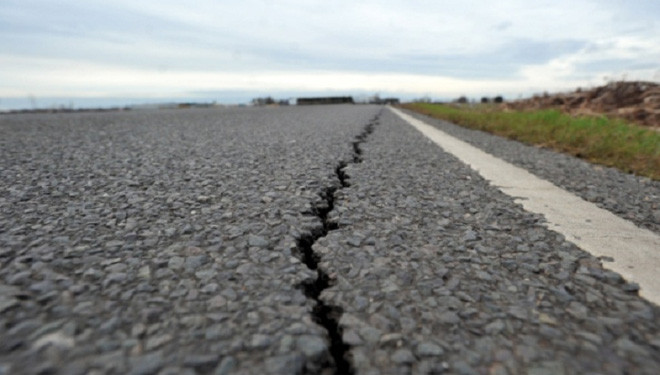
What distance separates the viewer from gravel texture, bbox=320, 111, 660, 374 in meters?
0.88

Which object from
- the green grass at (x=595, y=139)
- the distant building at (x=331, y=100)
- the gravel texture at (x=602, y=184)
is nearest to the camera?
the gravel texture at (x=602, y=184)

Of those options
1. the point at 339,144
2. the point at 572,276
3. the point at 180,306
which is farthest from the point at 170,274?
the point at 339,144

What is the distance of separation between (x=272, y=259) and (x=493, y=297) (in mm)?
706

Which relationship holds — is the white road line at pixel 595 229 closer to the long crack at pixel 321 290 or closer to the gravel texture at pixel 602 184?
the gravel texture at pixel 602 184

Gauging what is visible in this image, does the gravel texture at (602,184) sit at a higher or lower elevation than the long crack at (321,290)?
lower

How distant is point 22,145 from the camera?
392 centimetres

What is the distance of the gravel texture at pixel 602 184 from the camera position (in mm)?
2189

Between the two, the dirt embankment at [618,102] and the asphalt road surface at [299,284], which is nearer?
the asphalt road surface at [299,284]

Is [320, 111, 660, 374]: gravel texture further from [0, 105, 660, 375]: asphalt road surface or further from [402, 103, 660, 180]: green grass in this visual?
[402, 103, 660, 180]: green grass

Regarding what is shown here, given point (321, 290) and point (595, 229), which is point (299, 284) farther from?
point (595, 229)

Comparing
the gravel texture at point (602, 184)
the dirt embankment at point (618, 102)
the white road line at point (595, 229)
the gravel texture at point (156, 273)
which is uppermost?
the dirt embankment at point (618, 102)

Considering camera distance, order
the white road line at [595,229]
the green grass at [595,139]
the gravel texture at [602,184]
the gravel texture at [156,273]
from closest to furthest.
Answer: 1. the gravel texture at [156,273]
2. the white road line at [595,229]
3. the gravel texture at [602,184]
4. the green grass at [595,139]

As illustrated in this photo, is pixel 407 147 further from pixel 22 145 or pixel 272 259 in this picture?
pixel 22 145

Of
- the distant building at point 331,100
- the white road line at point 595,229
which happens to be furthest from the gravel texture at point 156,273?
the distant building at point 331,100
